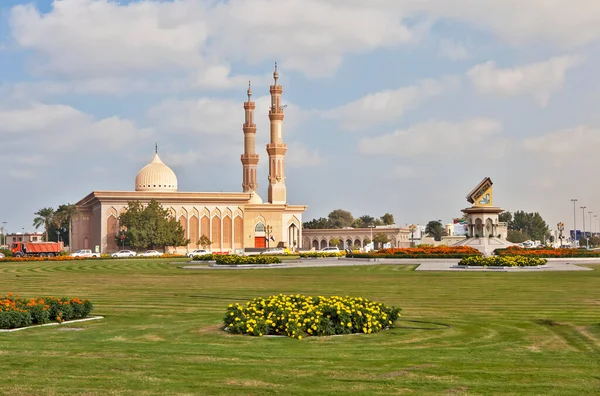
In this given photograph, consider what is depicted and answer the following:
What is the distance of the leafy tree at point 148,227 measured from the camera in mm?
97438

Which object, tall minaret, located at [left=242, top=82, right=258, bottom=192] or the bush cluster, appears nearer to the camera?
the bush cluster

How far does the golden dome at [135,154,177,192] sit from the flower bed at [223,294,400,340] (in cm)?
9936

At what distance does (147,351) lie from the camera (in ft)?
44.5

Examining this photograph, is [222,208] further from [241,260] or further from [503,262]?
[503,262]

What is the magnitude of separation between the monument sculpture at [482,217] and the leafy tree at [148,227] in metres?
38.6

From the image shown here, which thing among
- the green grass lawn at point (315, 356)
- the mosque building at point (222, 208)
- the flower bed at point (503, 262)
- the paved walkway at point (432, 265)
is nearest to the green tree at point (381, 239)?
the mosque building at point (222, 208)

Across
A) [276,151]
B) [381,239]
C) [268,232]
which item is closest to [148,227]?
[268,232]

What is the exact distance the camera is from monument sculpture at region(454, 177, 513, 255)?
262 ft

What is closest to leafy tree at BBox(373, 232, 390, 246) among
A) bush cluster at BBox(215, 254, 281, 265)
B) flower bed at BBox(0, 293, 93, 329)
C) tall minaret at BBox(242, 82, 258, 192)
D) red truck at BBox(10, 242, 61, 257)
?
tall minaret at BBox(242, 82, 258, 192)

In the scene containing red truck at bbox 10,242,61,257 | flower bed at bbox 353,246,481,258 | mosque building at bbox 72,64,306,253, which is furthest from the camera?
mosque building at bbox 72,64,306,253

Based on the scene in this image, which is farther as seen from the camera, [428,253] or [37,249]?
[37,249]

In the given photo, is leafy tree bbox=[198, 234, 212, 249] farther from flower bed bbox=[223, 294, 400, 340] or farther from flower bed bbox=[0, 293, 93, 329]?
flower bed bbox=[223, 294, 400, 340]

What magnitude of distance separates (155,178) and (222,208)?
11050 mm

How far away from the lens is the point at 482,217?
80812mm
